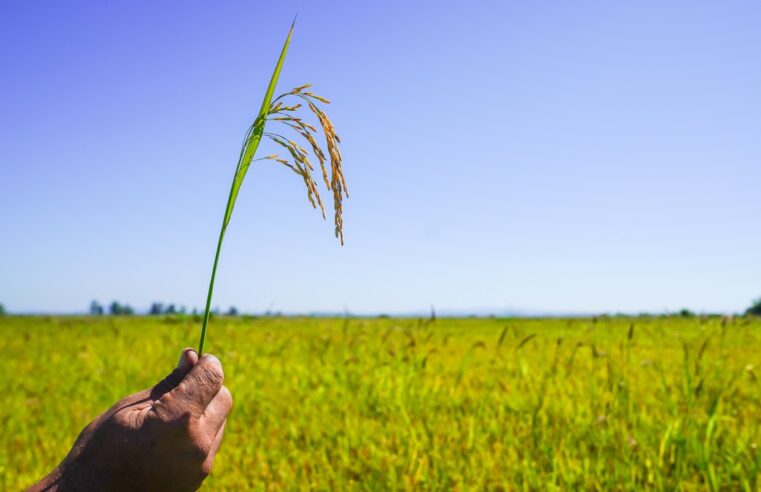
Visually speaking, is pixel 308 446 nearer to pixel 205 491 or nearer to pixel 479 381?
pixel 205 491

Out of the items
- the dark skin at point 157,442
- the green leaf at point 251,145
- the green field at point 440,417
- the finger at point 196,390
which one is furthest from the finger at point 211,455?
the green field at point 440,417

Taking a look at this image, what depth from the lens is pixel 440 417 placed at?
4.27m

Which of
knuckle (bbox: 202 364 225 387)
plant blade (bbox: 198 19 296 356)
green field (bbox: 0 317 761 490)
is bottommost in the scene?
green field (bbox: 0 317 761 490)

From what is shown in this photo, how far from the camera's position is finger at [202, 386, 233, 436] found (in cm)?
163

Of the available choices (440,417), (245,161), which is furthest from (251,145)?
(440,417)

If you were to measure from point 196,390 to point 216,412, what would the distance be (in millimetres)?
121

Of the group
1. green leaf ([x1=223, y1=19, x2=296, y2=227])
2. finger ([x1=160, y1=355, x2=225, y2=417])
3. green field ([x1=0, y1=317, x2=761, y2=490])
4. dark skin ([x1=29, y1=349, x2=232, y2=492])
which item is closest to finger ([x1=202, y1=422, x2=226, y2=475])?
dark skin ([x1=29, y1=349, x2=232, y2=492])

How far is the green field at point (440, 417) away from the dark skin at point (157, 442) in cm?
184

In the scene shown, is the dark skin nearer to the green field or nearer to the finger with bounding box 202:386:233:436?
the finger with bounding box 202:386:233:436

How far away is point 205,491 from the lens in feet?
11.1

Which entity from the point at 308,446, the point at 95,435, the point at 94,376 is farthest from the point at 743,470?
the point at 94,376

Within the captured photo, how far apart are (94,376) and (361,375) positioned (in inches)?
118

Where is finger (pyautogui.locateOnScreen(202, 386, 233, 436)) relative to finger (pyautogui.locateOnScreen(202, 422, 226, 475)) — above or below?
above

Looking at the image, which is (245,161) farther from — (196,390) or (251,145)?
(196,390)
